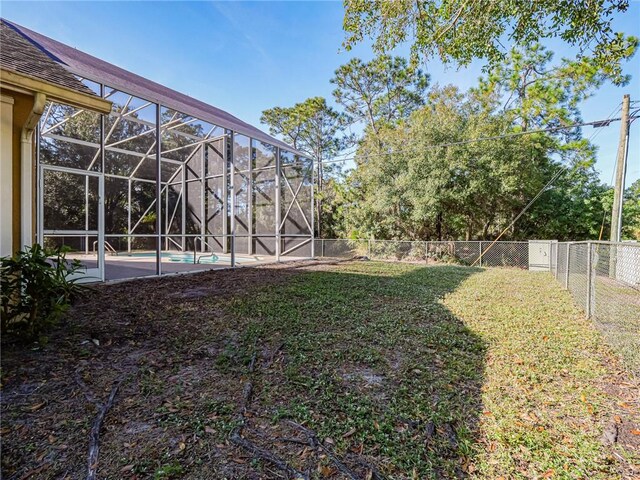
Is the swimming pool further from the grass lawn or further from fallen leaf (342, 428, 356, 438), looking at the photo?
fallen leaf (342, 428, 356, 438)

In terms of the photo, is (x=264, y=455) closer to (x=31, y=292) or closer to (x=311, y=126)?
(x=31, y=292)

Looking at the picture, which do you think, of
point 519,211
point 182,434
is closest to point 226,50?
point 182,434

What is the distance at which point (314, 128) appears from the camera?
65.3 ft

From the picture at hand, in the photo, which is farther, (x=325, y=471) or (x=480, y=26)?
(x=480, y=26)

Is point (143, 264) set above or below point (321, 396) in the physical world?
above

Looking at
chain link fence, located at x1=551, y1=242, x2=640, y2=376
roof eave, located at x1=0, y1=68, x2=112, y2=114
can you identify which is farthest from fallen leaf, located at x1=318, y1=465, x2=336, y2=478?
roof eave, located at x1=0, y1=68, x2=112, y2=114

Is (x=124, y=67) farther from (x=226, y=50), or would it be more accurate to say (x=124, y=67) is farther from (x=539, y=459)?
(x=539, y=459)

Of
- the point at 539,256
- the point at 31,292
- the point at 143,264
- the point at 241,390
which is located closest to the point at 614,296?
the point at 241,390

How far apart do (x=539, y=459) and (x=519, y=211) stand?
13.9 metres

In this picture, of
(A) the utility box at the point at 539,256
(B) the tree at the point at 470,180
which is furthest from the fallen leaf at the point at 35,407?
(B) the tree at the point at 470,180

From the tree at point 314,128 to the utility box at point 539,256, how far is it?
11.6m

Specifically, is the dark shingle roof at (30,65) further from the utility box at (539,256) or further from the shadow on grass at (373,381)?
the utility box at (539,256)

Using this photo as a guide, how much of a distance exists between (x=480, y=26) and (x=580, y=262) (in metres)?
4.27

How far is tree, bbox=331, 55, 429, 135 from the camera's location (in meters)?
16.9
